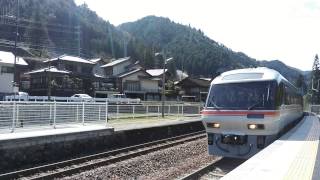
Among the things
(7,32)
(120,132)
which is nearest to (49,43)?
(7,32)

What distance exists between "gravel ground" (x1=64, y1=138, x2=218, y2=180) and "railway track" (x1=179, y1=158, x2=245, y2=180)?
1.68ft

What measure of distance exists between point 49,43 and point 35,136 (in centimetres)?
11367

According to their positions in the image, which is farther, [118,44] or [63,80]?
[118,44]

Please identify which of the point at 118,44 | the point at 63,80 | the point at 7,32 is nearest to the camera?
the point at 63,80

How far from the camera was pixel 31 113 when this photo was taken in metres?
16.6

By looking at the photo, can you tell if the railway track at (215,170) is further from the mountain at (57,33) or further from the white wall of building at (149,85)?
the mountain at (57,33)

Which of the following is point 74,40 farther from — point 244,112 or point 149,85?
point 244,112

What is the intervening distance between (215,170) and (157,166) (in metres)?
1.94

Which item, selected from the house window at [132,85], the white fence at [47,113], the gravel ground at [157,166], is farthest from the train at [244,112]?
the house window at [132,85]

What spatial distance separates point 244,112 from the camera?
12703 mm

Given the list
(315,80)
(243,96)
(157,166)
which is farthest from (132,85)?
(243,96)

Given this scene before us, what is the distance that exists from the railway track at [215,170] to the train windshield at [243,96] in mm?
1837

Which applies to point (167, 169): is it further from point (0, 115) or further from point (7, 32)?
point (7, 32)

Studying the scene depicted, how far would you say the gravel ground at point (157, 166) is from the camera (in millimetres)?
12090
